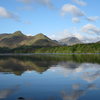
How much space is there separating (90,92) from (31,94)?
774 centimetres

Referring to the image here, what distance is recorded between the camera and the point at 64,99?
920 inches

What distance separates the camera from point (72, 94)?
25.9m

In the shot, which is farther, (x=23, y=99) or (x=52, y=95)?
(x=52, y=95)

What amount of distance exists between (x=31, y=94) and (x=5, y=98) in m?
3.76

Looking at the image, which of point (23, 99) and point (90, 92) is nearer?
point (23, 99)

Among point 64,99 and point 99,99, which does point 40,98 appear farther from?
point 99,99

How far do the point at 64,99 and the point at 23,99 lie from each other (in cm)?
468

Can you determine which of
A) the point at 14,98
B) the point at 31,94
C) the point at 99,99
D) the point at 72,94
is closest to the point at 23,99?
the point at 14,98

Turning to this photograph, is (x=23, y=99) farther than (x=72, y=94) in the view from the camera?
No

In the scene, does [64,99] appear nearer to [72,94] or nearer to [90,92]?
[72,94]

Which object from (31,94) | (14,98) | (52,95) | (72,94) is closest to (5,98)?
(14,98)

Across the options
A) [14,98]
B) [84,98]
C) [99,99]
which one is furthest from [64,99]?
[14,98]

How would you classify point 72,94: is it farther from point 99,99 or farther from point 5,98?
point 5,98

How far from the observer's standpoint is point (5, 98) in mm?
24219
